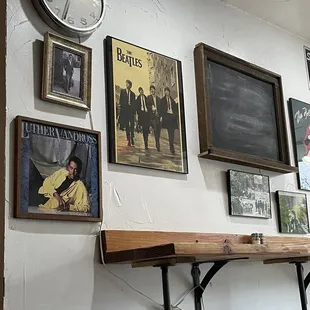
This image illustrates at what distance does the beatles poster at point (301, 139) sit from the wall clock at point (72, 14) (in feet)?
3.17

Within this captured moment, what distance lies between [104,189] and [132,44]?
483 mm

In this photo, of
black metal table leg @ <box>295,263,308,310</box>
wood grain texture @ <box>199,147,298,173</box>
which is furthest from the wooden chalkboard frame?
black metal table leg @ <box>295,263,308,310</box>

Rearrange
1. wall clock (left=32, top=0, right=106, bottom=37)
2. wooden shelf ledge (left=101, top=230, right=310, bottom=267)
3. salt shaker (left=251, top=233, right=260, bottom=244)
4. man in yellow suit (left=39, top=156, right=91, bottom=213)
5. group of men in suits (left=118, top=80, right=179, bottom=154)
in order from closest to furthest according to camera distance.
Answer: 1. wooden shelf ledge (left=101, top=230, right=310, bottom=267)
2. man in yellow suit (left=39, top=156, right=91, bottom=213)
3. wall clock (left=32, top=0, right=106, bottom=37)
4. group of men in suits (left=118, top=80, right=179, bottom=154)
5. salt shaker (left=251, top=233, right=260, bottom=244)

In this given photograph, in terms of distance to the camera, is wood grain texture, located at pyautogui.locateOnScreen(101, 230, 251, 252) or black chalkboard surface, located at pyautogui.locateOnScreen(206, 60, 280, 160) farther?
black chalkboard surface, located at pyautogui.locateOnScreen(206, 60, 280, 160)

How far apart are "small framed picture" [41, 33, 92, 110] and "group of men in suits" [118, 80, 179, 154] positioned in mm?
133

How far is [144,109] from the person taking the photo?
4.92 ft

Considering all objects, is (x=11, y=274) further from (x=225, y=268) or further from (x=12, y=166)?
(x=225, y=268)

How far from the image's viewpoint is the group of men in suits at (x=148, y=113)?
1443mm

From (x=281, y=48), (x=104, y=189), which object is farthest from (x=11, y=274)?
(x=281, y=48)

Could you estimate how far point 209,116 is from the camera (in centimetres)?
166

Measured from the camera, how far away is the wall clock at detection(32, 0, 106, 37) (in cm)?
133

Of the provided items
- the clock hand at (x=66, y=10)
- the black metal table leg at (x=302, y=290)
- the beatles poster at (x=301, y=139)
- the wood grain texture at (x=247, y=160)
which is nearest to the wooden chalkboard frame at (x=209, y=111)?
the wood grain texture at (x=247, y=160)

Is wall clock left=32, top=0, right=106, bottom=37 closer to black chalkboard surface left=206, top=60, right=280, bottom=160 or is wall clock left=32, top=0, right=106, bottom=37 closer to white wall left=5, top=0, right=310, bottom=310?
white wall left=5, top=0, right=310, bottom=310

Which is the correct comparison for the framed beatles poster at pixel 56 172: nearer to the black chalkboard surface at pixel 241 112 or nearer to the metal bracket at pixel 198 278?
the metal bracket at pixel 198 278
